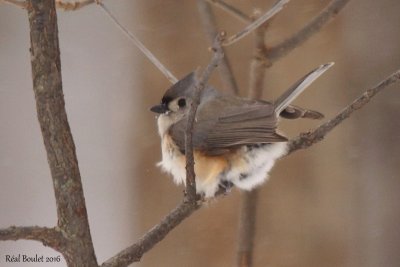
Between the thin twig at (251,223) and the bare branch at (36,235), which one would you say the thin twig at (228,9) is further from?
the bare branch at (36,235)

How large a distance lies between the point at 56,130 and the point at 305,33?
59 centimetres

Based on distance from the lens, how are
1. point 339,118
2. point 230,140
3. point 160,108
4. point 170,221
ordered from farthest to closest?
1. point 160,108
2. point 230,140
3. point 339,118
4. point 170,221

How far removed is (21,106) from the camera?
7.41 ft

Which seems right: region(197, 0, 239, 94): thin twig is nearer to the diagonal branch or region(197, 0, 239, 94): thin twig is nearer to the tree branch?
the diagonal branch

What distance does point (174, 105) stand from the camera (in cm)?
144

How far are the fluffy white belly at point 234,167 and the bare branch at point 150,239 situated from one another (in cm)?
23

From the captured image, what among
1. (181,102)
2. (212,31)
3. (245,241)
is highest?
(212,31)

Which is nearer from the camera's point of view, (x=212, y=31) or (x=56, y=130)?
(x=56, y=130)

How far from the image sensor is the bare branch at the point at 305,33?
53.2 inches

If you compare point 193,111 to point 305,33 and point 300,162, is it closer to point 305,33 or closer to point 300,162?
point 305,33

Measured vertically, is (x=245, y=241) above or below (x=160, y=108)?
below

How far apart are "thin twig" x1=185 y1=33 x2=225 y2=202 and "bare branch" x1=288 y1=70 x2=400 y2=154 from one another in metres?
0.26

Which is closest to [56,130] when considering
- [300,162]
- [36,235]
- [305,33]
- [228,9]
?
[36,235]

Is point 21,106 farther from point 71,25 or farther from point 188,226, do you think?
point 188,226
